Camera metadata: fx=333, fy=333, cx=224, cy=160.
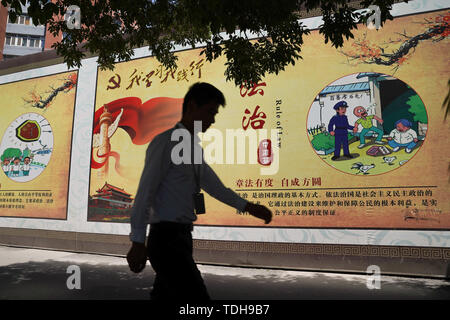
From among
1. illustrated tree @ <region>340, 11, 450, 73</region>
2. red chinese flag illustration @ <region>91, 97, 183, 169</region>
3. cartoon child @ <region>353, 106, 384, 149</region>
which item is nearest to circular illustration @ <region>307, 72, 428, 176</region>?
cartoon child @ <region>353, 106, 384, 149</region>

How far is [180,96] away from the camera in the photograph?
731 centimetres

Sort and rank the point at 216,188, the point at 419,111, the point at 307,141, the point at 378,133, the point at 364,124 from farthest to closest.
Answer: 1. the point at 307,141
2. the point at 364,124
3. the point at 378,133
4. the point at 419,111
5. the point at 216,188

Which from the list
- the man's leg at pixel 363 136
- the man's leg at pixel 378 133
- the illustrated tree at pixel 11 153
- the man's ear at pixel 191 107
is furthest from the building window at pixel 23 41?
the man's ear at pixel 191 107

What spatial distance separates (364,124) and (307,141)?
3.34 feet

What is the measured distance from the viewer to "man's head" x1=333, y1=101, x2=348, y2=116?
602 cm

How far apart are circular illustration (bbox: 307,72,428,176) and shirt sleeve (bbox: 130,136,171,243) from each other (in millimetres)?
4834

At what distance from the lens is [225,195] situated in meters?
2.13

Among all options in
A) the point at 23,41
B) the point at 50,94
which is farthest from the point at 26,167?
the point at 23,41

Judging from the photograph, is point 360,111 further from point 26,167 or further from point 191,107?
point 26,167

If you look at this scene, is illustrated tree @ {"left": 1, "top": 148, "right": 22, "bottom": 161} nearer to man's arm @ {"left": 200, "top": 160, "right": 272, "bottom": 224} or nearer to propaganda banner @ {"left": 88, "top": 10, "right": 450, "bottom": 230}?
propaganda banner @ {"left": 88, "top": 10, "right": 450, "bottom": 230}

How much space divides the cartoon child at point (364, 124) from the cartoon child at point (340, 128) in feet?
0.58

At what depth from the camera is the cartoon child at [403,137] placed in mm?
5590

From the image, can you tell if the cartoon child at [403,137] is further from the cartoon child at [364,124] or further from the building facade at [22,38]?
the building facade at [22,38]
